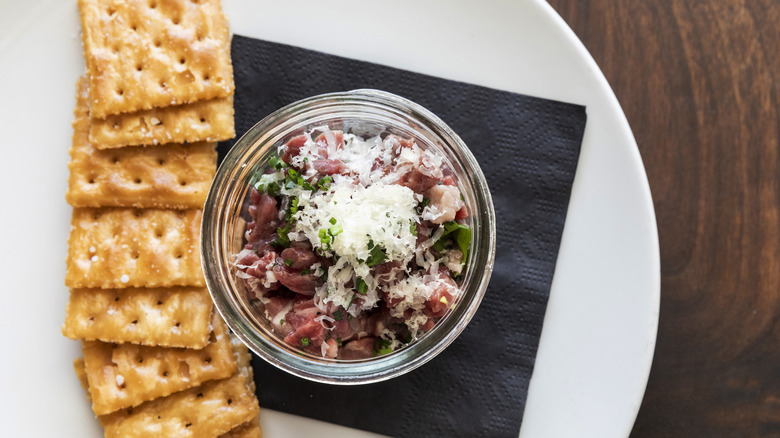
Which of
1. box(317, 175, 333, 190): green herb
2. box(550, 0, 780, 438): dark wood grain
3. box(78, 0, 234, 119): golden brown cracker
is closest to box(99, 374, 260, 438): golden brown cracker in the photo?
box(317, 175, 333, 190): green herb

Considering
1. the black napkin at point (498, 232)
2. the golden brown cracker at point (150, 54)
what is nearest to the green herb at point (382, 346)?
the black napkin at point (498, 232)

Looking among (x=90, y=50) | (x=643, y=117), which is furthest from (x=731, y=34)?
(x=90, y=50)

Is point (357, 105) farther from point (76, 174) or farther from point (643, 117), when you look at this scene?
point (643, 117)

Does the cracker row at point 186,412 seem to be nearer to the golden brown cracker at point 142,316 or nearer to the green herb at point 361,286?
the golden brown cracker at point 142,316

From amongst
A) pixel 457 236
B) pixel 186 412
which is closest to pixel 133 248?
pixel 186 412

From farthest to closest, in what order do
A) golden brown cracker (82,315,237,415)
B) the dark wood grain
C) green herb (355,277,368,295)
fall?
1. the dark wood grain
2. golden brown cracker (82,315,237,415)
3. green herb (355,277,368,295)

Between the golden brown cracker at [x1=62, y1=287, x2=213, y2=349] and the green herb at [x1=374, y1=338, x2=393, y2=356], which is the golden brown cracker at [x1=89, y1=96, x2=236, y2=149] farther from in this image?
the green herb at [x1=374, y1=338, x2=393, y2=356]
